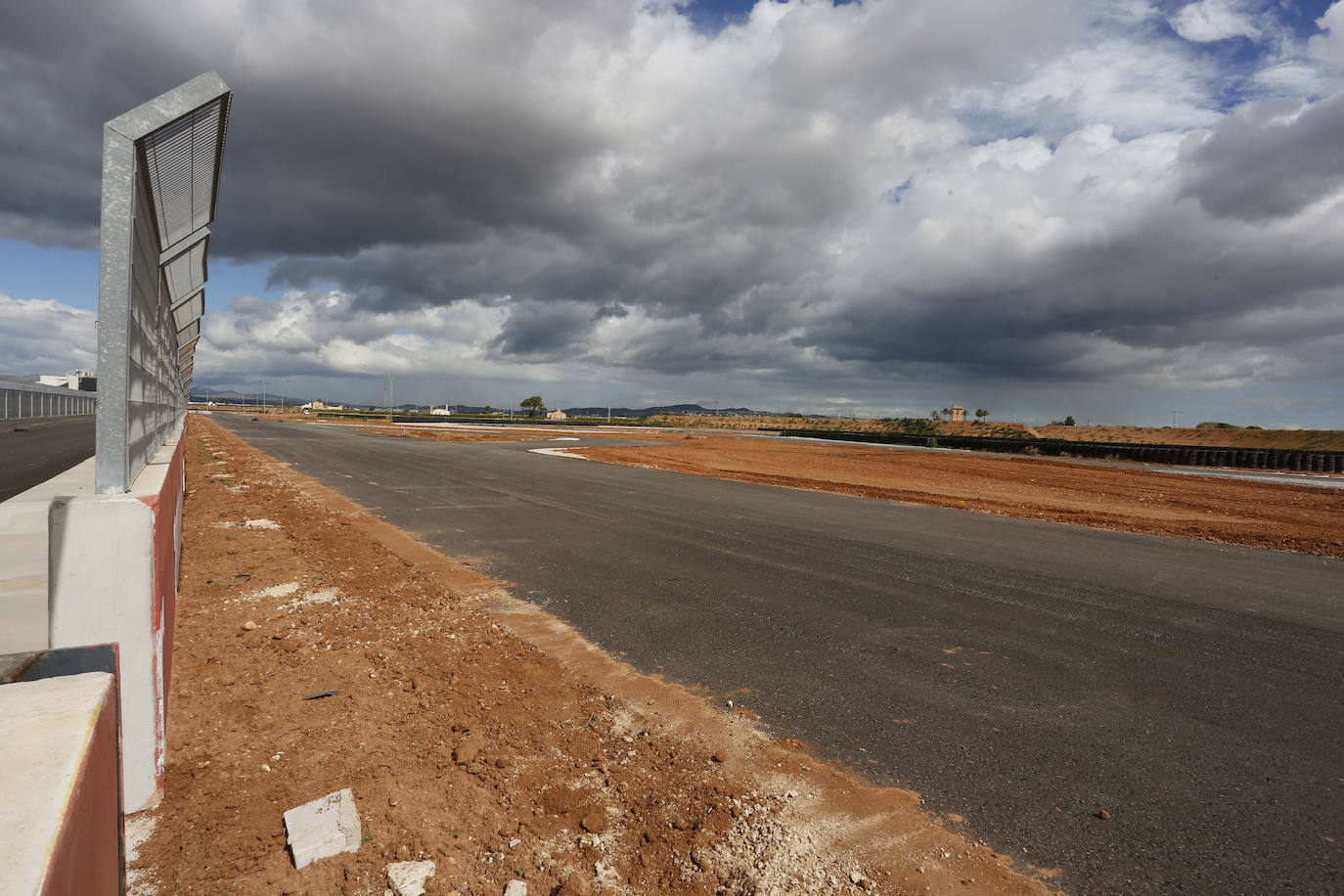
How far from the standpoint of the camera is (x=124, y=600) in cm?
292

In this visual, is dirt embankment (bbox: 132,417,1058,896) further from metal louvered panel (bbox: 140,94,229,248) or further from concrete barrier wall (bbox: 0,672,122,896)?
metal louvered panel (bbox: 140,94,229,248)

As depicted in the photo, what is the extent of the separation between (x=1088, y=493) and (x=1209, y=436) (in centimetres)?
5328

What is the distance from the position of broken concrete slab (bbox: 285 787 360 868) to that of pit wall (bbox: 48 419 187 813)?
776 mm

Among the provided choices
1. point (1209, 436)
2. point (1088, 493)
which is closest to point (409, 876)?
point (1088, 493)

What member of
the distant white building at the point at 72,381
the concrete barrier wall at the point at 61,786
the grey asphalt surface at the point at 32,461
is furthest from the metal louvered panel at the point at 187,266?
the distant white building at the point at 72,381

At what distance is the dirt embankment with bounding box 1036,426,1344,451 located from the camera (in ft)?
151

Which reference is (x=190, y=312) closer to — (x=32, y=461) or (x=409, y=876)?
(x=409, y=876)

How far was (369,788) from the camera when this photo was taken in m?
3.16

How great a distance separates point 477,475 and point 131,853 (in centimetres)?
1660

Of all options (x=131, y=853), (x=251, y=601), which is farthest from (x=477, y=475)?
(x=131, y=853)

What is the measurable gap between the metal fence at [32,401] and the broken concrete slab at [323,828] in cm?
5155

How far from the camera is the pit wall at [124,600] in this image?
2811 millimetres

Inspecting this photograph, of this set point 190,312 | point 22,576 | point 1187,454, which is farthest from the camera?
point 1187,454

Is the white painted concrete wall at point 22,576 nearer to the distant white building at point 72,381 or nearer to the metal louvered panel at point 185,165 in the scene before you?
the metal louvered panel at point 185,165
